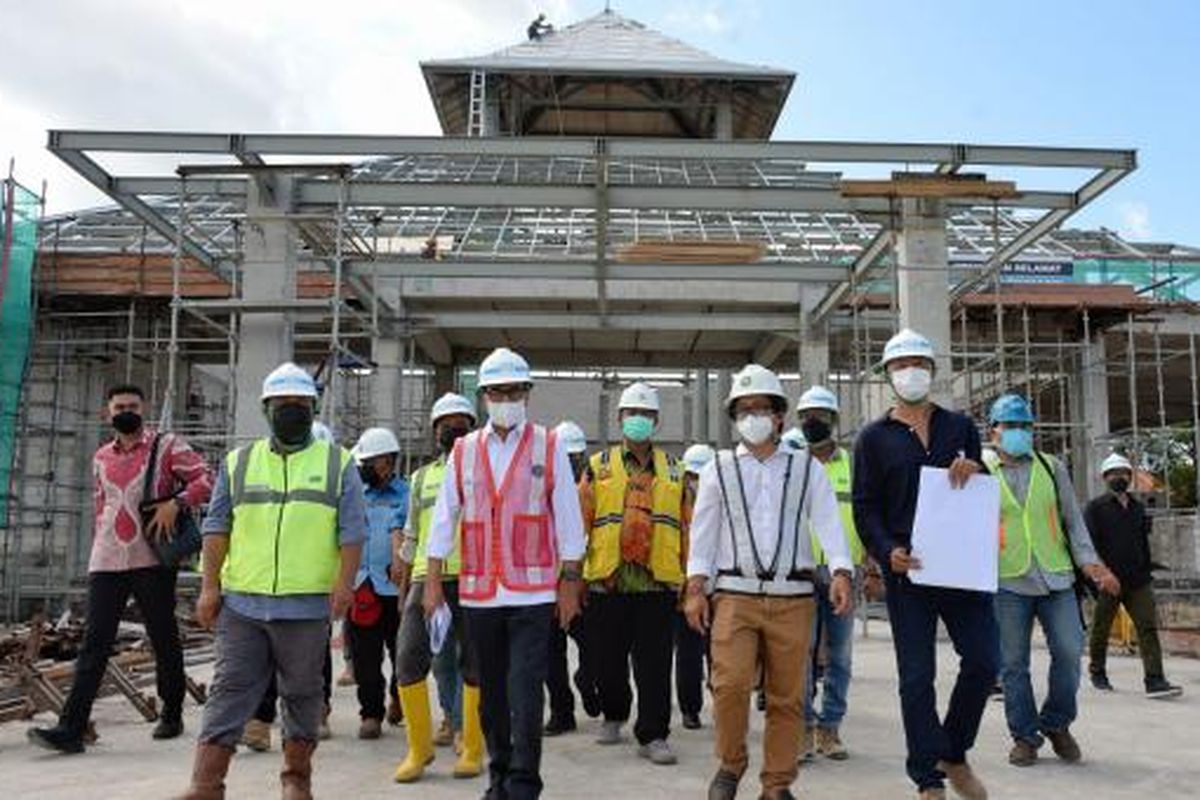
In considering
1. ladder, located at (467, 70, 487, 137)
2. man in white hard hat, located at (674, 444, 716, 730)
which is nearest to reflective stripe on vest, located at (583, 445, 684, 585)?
man in white hard hat, located at (674, 444, 716, 730)

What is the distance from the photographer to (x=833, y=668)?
6.31 metres

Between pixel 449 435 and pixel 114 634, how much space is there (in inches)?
83.6

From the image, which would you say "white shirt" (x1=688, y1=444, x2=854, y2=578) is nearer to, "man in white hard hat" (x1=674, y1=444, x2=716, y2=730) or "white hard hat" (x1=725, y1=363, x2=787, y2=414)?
"white hard hat" (x1=725, y1=363, x2=787, y2=414)

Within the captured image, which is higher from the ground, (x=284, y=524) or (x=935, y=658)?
(x=284, y=524)

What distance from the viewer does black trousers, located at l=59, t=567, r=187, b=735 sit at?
6457 millimetres

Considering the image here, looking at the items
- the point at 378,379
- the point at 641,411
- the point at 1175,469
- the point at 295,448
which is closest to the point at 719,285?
the point at 378,379

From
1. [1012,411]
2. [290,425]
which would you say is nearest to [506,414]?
[290,425]

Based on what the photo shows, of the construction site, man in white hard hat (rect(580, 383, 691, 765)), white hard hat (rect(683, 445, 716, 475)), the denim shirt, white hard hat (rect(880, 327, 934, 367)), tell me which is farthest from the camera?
the construction site

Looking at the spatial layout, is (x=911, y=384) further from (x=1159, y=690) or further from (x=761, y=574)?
(x=1159, y=690)

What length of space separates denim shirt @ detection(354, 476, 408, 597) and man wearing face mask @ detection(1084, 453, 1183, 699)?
5.56 meters

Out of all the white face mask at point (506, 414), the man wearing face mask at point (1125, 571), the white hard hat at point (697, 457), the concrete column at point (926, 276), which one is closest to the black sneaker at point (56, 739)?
the white face mask at point (506, 414)

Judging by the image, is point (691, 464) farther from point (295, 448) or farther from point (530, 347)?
point (530, 347)

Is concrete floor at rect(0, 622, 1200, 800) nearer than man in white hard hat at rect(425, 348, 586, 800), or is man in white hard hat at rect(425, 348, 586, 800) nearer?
man in white hard hat at rect(425, 348, 586, 800)

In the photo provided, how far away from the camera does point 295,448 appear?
5113 mm
